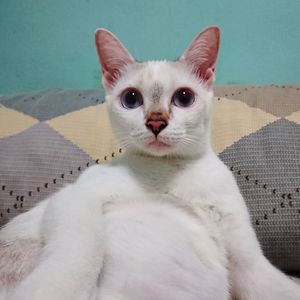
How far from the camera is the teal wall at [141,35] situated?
1558 mm

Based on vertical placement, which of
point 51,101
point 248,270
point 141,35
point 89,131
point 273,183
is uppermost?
point 141,35

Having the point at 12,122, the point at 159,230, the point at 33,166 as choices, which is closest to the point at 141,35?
the point at 12,122

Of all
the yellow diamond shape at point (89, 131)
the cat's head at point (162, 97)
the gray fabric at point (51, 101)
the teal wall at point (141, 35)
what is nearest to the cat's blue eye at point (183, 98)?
the cat's head at point (162, 97)

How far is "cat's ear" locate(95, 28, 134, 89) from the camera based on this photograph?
2.98 ft

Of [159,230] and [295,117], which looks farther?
[295,117]

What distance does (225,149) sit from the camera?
3.68 ft

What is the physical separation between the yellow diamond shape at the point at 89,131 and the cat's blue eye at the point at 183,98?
0.41m

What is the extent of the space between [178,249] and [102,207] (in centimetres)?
16

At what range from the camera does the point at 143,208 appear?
0.79 metres

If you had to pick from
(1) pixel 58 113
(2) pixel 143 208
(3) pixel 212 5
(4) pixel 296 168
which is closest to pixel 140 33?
(3) pixel 212 5

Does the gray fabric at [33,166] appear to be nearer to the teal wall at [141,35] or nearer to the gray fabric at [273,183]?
the gray fabric at [273,183]

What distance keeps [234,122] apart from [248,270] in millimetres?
505

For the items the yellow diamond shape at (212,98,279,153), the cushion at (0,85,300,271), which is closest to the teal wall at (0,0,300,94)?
the cushion at (0,85,300,271)

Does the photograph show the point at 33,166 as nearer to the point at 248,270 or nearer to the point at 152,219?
the point at 152,219
